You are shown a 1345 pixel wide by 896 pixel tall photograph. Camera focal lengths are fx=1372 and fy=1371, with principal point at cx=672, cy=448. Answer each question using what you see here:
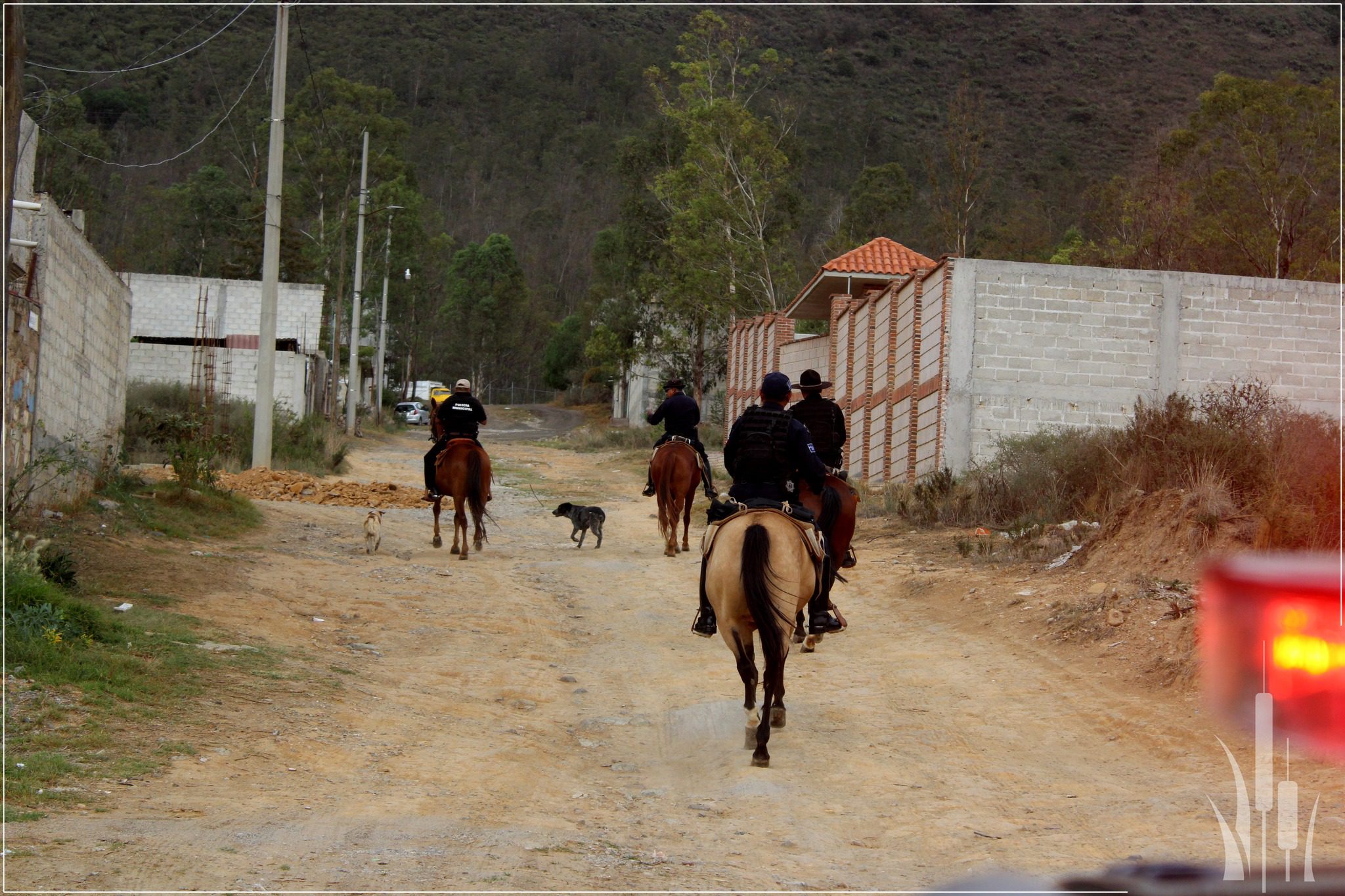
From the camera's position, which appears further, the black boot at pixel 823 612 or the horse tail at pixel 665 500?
the horse tail at pixel 665 500

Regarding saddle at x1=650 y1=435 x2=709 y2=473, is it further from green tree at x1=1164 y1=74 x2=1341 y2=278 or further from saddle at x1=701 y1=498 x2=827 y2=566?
green tree at x1=1164 y1=74 x2=1341 y2=278

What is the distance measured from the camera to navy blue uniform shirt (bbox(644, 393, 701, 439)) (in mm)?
18688

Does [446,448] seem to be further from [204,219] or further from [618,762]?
[204,219]

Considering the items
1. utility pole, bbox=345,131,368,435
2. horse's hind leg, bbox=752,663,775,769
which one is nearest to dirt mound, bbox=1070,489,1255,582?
horse's hind leg, bbox=752,663,775,769

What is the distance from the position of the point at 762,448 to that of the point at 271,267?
18.4 m

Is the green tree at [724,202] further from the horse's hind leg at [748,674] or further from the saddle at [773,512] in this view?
the horse's hind leg at [748,674]

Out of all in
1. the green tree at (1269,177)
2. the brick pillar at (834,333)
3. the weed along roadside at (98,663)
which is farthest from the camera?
the green tree at (1269,177)

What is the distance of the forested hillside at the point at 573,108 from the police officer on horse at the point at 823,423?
35.0 metres

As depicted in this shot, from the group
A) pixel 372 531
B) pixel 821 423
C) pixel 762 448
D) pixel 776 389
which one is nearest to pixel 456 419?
pixel 372 531

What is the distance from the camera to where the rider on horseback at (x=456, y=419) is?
18.8m

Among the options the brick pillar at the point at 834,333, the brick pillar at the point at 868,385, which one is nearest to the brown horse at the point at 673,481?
the brick pillar at the point at 868,385

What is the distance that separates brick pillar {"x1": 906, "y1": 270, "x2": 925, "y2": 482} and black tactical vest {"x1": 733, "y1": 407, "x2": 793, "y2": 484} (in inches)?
611

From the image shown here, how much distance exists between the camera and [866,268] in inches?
1420

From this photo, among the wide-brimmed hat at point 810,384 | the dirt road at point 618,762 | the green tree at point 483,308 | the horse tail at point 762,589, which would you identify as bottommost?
the dirt road at point 618,762
